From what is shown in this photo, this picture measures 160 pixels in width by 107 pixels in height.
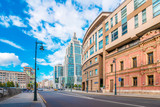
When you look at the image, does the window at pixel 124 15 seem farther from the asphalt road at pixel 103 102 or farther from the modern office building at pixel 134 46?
the asphalt road at pixel 103 102

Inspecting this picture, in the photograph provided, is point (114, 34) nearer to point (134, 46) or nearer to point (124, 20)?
point (124, 20)

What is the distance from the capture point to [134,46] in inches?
1300

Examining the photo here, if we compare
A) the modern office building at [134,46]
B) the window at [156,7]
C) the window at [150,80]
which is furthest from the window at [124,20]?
the window at [150,80]

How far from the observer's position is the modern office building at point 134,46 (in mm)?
27484

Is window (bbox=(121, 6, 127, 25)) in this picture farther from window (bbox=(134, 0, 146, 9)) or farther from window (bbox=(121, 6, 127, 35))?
window (bbox=(134, 0, 146, 9))

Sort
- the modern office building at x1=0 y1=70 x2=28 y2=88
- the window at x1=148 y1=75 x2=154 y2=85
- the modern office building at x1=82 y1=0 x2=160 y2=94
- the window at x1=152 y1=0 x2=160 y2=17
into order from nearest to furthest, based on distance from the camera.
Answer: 1. the window at x1=152 y1=0 x2=160 y2=17
2. the modern office building at x1=82 y1=0 x2=160 y2=94
3. the window at x1=148 y1=75 x2=154 y2=85
4. the modern office building at x1=0 y1=70 x2=28 y2=88

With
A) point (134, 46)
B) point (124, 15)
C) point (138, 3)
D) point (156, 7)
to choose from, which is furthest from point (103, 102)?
point (124, 15)

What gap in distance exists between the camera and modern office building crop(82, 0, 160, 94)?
2748 cm

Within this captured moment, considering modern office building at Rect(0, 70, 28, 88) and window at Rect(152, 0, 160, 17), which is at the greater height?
window at Rect(152, 0, 160, 17)

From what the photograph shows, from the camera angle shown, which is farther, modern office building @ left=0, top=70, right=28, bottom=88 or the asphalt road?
modern office building @ left=0, top=70, right=28, bottom=88

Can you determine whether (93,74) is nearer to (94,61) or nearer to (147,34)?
(94,61)

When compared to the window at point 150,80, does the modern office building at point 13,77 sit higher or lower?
lower

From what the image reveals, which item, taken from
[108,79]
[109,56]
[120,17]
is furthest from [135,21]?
[108,79]

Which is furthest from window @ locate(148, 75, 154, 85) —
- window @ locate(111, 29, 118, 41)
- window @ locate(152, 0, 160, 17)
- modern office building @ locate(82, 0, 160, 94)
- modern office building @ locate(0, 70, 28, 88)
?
modern office building @ locate(0, 70, 28, 88)
